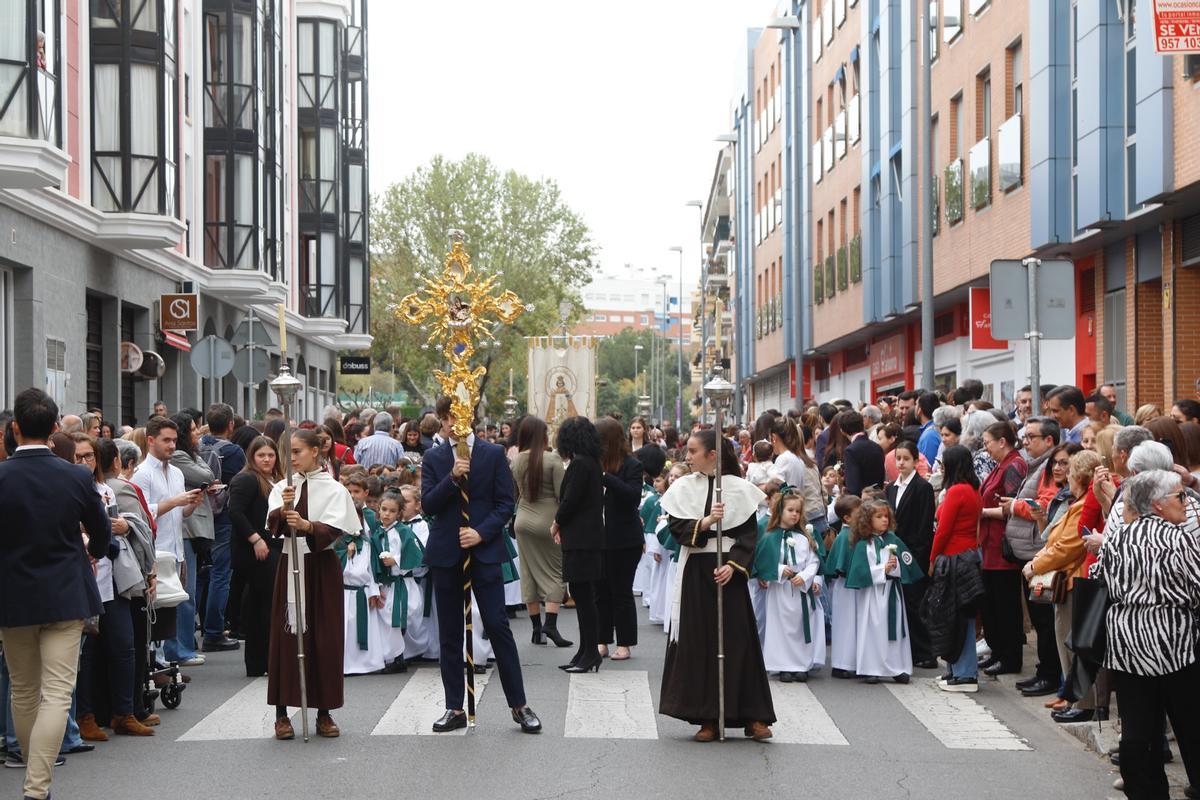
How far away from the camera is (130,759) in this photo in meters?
9.43

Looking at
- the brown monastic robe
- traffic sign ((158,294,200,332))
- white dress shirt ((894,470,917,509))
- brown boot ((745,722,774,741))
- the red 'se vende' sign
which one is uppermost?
the red 'se vende' sign

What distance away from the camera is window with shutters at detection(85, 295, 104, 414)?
26.3m

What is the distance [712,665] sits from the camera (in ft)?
32.9

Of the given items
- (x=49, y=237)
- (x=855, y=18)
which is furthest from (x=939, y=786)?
(x=855, y=18)

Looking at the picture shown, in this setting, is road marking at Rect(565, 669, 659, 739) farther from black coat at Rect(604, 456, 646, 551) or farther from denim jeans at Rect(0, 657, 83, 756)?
denim jeans at Rect(0, 657, 83, 756)

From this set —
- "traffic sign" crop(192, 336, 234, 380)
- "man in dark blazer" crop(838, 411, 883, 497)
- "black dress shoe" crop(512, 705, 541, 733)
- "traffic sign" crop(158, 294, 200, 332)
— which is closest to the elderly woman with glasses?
"black dress shoe" crop(512, 705, 541, 733)

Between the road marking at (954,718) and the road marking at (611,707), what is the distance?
1773 mm

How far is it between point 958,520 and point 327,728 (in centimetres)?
490

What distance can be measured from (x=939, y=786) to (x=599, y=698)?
3457 mm

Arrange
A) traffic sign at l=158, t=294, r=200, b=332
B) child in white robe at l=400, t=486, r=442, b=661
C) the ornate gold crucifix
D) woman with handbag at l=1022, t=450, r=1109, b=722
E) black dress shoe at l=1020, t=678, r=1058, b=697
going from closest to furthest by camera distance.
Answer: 1. woman with handbag at l=1022, t=450, r=1109, b=722
2. the ornate gold crucifix
3. black dress shoe at l=1020, t=678, r=1058, b=697
4. child in white robe at l=400, t=486, r=442, b=661
5. traffic sign at l=158, t=294, r=200, b=332

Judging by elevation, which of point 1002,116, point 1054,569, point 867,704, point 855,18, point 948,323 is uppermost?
point 855,18

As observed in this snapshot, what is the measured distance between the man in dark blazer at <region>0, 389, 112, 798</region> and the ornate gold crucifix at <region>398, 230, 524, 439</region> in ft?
8.62

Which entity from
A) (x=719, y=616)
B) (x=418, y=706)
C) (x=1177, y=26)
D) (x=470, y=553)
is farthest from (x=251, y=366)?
(x=1177, y=26)

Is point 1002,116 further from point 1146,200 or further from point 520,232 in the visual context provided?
point 520,232
